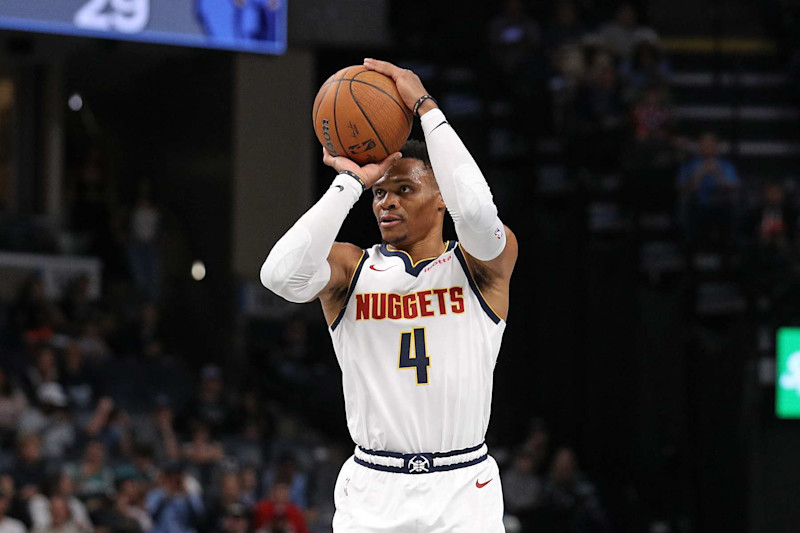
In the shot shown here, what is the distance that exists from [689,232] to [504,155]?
3.04 m

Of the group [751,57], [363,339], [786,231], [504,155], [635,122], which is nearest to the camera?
[363,339]

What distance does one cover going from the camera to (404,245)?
4844 mm

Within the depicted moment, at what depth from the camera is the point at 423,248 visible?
15.9 ft

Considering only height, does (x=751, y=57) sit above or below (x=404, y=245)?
above

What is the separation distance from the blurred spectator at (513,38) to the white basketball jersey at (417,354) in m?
10.5

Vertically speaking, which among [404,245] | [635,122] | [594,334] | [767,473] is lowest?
[767,473]

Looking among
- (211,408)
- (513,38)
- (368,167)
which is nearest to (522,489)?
(211,408)

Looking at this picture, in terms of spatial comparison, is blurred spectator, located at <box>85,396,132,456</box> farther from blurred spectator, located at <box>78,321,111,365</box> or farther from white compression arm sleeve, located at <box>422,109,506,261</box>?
white compression arm sleeve, located at <box>422,109,506,261</box>

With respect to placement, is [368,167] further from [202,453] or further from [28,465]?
[202,453]

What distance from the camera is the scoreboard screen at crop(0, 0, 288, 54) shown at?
40.2 feet

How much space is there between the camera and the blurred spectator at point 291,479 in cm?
1241

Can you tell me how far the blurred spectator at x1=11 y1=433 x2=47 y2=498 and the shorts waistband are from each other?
7057mm

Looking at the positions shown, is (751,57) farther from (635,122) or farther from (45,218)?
(45,218)

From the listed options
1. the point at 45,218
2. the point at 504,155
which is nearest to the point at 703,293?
the point at 504,155
